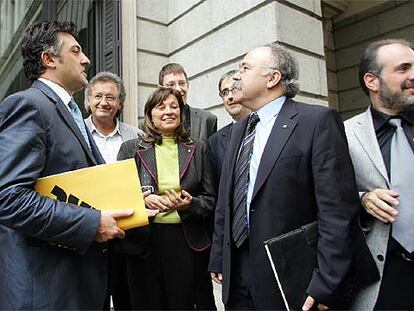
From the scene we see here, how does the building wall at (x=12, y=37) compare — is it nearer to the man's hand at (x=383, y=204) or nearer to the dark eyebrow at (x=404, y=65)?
the dark eyebrow at (x=404, y=65)

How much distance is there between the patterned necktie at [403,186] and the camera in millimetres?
2113

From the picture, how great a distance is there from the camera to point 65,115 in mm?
2184

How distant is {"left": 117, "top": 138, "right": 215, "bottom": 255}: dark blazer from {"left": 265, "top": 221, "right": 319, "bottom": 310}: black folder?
37.1 inches

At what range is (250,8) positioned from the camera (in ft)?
17.1

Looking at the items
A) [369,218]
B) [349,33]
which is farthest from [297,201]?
[349,33]

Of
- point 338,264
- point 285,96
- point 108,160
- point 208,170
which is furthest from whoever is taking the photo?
point 108,160

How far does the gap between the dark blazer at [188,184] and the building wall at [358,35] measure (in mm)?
6157

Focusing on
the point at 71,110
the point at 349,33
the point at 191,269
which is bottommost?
the point at 191,269

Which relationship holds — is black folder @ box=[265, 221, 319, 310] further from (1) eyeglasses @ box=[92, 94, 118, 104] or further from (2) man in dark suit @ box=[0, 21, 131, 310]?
(1) eyeglasses @ box=[92, 94, 118, 104]

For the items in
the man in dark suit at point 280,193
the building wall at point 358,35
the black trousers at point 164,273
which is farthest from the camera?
the building wall at point 358,35

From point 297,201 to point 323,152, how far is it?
0.31 meters

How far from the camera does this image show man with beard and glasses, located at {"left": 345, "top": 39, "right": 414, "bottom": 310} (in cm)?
213

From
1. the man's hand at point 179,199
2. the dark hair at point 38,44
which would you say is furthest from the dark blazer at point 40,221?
the man's hand at point 179,199

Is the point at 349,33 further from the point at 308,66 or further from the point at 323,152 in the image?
the point at 323,152
